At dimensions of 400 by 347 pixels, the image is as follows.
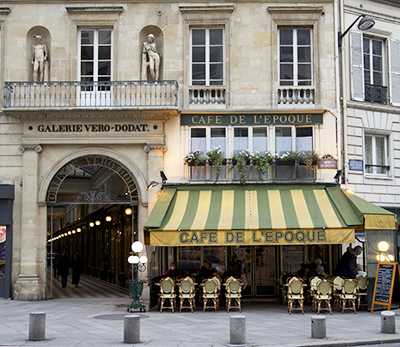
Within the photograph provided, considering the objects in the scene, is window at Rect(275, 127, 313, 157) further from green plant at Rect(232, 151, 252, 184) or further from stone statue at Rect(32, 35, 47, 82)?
stone statue at Rect(32, 35, 47, 82)

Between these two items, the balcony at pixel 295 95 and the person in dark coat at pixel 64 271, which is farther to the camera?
the person in dark coat at pixel 64 271

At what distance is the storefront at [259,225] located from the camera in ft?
49.4

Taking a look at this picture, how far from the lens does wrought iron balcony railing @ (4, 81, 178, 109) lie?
58.4 feet

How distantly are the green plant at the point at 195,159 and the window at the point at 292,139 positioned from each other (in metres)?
2.46

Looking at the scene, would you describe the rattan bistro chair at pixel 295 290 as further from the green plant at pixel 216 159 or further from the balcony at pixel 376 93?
the balcony at pixel 376 93

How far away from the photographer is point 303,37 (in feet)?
61.2

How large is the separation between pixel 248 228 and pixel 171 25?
7.58m

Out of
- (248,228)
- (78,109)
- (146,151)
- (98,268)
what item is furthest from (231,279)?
(98,268)

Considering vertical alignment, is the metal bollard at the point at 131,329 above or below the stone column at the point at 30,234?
below

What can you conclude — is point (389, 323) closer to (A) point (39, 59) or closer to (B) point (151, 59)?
(B) point (151, 59)

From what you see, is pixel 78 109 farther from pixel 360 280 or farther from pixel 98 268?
pixel 98 268

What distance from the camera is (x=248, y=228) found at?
15086mm

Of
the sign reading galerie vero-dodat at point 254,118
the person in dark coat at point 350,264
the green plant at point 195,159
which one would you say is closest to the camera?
the person in dark coat at point 350,264

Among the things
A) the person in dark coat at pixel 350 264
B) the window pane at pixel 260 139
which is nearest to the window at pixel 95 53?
the window pane at pixel 260 139
